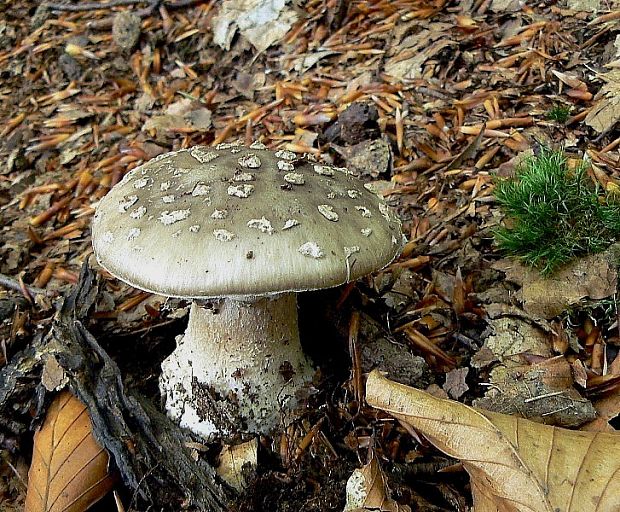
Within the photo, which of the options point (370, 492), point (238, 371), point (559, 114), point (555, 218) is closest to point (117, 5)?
point (559, 114)

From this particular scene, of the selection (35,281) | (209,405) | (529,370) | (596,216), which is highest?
(596,216)

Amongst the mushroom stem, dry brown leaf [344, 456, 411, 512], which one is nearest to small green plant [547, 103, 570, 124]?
the mushroom stem

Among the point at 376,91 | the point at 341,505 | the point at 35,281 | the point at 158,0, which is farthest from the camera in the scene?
the point at 158,0

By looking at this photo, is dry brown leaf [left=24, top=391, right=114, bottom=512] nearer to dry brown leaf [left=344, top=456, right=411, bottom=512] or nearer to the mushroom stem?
the mushroom stem

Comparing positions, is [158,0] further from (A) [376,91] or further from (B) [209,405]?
(B) [209,405]

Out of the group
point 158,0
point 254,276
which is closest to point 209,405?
point 254,276

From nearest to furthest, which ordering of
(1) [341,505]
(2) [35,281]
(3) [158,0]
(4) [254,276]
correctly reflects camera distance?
(4) [254,276], (1) [341,505], (2) [35,281], (3) [158,0]
